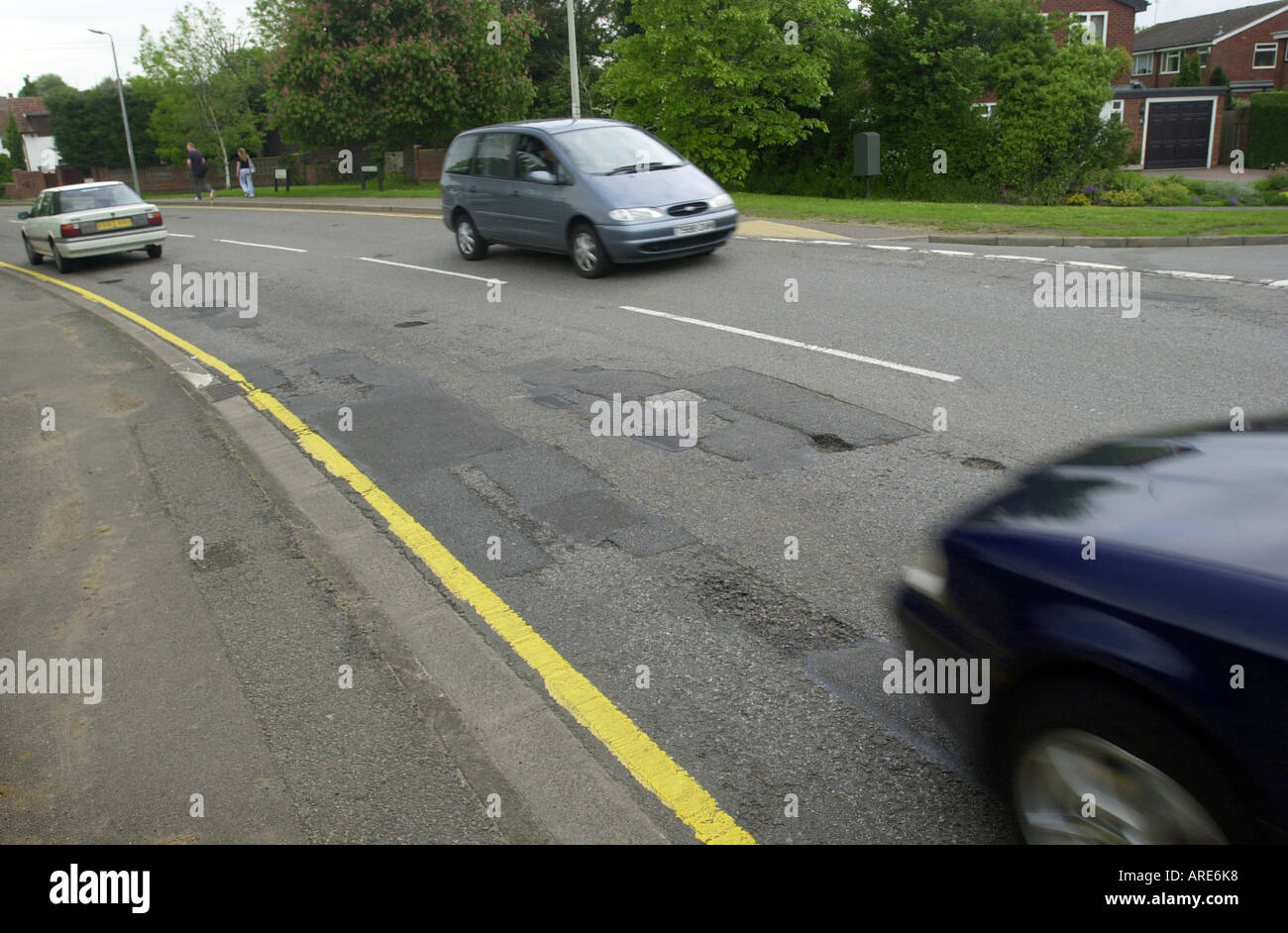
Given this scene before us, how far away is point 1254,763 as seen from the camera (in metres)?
2.14

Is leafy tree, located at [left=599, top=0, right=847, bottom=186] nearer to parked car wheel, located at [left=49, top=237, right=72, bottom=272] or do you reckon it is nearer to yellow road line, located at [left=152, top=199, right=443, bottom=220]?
yellow road line, located at [left=152, top=199, right=443, bottom=220]

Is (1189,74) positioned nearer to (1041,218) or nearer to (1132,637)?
(1041,218)

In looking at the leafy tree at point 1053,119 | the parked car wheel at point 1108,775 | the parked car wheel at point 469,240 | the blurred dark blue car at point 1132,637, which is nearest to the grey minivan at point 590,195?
the parked car wheel at point 469,240

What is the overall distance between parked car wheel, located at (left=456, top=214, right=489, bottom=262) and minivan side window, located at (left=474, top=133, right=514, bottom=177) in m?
0.84

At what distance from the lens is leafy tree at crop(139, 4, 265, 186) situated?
172 feet

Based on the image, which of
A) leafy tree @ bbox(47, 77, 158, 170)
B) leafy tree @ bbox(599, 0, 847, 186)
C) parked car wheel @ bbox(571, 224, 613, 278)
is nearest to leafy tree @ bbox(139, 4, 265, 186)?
leafy tree @ bbox(47, 77, 158, 170)

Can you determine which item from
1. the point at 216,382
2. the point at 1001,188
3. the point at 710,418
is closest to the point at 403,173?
the point at 1001,188

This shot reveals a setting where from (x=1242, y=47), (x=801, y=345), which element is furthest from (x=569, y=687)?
(x=1242, y=47)

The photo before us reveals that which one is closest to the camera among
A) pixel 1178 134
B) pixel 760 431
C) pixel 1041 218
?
pixel 760 431

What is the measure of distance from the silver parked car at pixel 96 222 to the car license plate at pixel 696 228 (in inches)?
455

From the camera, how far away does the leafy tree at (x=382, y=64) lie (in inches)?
1375

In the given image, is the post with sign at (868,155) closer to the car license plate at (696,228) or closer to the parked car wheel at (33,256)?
the car license plate at (696,228)

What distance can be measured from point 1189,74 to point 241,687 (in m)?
61.3

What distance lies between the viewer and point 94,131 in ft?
210
